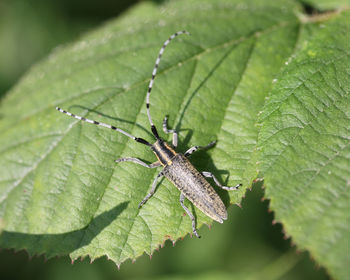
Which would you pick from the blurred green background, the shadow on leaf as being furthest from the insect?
the blurred green background

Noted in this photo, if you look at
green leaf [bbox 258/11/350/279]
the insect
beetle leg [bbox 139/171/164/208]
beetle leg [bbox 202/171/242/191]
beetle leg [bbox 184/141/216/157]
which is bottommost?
beetle leg [bbox 139/171/164/208]

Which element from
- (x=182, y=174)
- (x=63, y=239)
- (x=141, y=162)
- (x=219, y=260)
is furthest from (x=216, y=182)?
(x=219, y=260)

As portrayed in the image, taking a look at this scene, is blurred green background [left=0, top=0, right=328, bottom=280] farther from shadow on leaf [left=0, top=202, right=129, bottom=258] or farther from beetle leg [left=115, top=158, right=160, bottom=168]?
beetle leg [left=115, top=158, right=160, bottom=168]

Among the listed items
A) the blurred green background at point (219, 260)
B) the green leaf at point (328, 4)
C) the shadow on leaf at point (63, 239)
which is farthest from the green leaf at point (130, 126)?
the blurred green background at point (219, 260)

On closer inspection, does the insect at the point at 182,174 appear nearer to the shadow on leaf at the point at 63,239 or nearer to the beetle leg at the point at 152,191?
the beetle leg at the point at 152,191

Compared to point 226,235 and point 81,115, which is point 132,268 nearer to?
point 226,235

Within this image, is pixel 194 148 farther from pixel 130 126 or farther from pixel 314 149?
pixel 314 149
